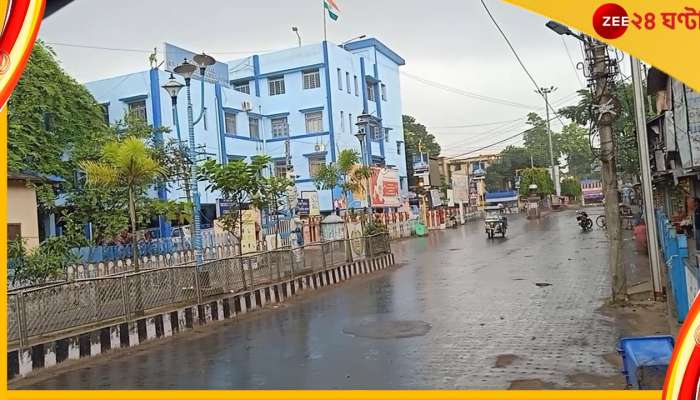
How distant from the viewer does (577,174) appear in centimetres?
4847

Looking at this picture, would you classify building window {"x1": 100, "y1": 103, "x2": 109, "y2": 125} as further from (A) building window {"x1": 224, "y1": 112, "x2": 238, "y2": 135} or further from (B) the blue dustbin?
(B) the blue dustbin

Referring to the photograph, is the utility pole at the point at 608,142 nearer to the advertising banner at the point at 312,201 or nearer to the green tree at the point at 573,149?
the advertising banner at the point at 312,201

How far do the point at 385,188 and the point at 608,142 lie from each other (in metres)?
15.7

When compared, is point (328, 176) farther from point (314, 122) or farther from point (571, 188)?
point (571, 188)

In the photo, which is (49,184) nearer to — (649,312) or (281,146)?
(281,146)

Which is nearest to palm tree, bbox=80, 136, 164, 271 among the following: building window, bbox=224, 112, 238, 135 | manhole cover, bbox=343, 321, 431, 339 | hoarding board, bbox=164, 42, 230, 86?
hoarding board, bbox=164, 42, 230, 86

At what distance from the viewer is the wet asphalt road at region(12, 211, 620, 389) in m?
4.74

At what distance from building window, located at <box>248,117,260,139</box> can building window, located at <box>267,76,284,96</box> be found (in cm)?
169

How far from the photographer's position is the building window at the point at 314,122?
16219 millimetres

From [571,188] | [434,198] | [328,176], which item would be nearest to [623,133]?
[328,176]

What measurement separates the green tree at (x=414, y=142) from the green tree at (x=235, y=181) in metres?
19.1

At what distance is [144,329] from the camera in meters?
6.69

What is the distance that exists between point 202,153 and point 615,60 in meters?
6.97

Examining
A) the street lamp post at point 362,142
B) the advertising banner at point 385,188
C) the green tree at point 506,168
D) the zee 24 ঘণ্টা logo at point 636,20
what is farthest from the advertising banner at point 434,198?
the zee 24 ঘণ্টা logo at point 636,20
